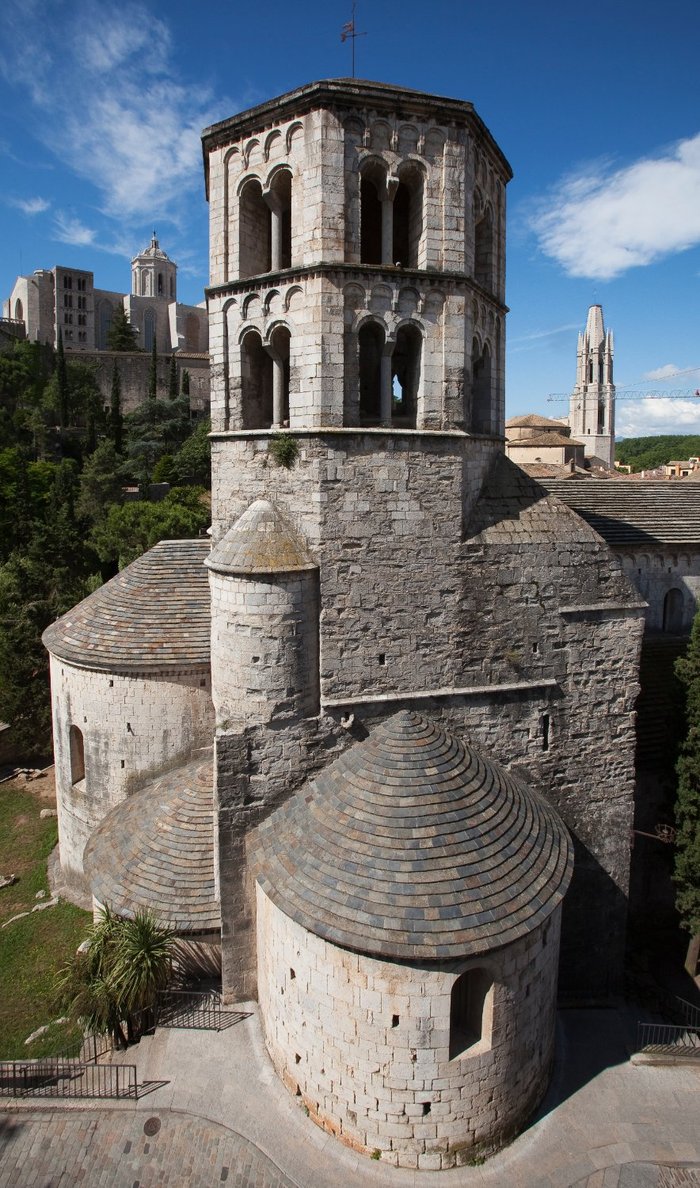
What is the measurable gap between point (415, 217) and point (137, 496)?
43074 millimetres

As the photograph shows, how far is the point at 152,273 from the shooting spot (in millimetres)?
108188

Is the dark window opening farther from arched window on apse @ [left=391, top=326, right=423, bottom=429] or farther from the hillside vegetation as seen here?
the hillside vegetation

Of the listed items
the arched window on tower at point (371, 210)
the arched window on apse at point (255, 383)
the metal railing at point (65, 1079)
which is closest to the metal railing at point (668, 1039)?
Answer: the metal railing at point (65, 1079)

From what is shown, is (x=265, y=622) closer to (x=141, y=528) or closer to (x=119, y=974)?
(x=119, y=974)

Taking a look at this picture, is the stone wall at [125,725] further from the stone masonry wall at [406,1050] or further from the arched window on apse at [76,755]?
the stone masonry wall at [406,1050]

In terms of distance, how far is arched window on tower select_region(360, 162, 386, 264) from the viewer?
11.2 m

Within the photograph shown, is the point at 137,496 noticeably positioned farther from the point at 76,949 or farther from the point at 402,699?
the point at 402,699

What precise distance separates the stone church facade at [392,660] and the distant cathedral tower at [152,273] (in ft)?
353

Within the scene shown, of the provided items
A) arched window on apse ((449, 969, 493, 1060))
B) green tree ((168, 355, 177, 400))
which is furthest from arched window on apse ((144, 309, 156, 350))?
arched window on apse ((449, 969, 493, 1060))

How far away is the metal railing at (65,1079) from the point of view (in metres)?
10.5

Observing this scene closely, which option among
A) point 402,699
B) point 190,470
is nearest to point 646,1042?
point 402,699

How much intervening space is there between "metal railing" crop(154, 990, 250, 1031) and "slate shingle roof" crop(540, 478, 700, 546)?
1464cm

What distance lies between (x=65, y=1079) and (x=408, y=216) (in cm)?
1580

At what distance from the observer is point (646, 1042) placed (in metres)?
12.0
